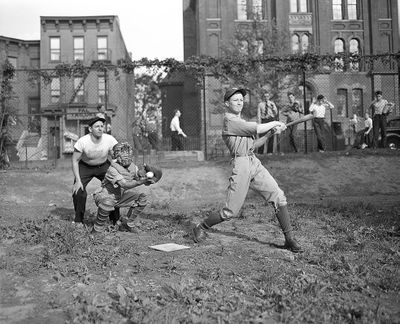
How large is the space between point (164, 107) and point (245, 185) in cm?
3380

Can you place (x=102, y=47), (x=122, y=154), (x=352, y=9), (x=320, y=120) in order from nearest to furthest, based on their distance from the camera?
(x=122, y=154)
(x=320, y=120)
(x=352, y=9)
(x=102, y=47)

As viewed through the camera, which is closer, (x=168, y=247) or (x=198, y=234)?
(x=168, y=247)

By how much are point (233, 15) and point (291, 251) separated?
2990 cm

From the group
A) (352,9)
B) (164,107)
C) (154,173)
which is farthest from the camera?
(164,107)

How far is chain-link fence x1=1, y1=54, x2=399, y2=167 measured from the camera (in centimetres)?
1405

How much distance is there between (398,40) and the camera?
3388 centimetres

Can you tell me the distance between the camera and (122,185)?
5.83 meters

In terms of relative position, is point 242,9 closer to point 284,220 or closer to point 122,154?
point 122,154

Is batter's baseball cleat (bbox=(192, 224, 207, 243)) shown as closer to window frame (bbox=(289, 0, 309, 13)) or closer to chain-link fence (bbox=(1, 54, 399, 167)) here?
chain-link fence (bbox=(1, 54, 399, 167))

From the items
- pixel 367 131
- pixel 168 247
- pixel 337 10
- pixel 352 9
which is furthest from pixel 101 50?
pixel 168 247

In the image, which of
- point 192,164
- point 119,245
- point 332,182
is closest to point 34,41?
point 192,164

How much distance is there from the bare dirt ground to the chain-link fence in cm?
642

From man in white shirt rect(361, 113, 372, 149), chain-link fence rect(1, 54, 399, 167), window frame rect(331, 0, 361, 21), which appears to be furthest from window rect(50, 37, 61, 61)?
man in white shirt rect(361, 113, 372, 149)

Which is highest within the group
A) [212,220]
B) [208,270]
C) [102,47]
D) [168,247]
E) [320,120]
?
[102,47]
